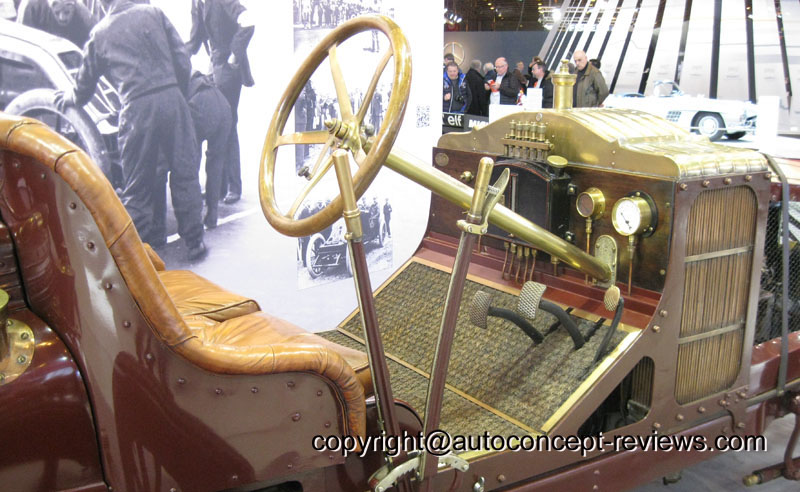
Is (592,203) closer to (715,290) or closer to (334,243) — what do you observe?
(715,290)

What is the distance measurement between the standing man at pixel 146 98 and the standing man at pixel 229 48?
0.17 m

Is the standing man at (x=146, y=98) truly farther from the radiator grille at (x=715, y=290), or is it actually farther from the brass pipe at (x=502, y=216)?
the radiator grille at (x=715, y=290)

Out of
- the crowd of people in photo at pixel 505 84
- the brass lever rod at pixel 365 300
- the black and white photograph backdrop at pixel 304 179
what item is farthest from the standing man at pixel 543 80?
the brass lever rod at pixel 365 300

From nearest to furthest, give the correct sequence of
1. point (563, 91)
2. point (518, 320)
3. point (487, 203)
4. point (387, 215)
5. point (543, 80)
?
point (487, 203) → point (518, 320) → point (563, 91) → point (387, 215) → point (543, 80)

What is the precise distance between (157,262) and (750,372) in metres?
2.20

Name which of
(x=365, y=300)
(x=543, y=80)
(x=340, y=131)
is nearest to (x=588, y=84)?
(x=543, y=80)

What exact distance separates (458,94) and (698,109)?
2.38 m

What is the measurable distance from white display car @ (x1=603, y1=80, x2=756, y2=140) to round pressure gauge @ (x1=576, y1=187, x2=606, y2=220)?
4.61m

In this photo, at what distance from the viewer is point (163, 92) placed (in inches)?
145

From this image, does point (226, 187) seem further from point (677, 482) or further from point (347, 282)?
point (677, 482)

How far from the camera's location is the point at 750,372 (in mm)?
2562

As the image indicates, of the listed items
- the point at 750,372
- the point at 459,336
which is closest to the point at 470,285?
the point at 459,336

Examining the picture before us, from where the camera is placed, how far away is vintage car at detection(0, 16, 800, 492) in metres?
1.39

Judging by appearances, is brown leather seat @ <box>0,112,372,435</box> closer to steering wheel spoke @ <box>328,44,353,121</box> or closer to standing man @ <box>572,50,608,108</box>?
steering wheel spoke @ <box>328,44,353,121</box>
